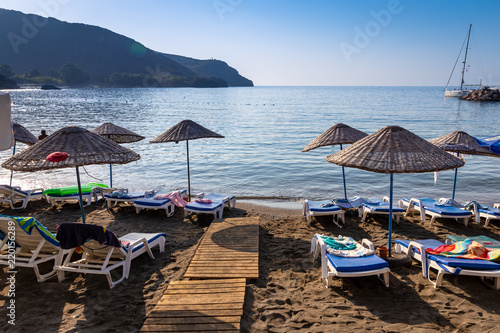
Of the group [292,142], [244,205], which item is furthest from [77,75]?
[244,205]

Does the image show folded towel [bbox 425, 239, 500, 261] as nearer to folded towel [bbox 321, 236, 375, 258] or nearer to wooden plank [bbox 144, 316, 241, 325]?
folded towel [bbox 321, 236, 375, 258]

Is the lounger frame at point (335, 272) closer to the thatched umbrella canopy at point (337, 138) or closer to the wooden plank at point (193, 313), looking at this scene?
the wooden plank at point (193, 313)

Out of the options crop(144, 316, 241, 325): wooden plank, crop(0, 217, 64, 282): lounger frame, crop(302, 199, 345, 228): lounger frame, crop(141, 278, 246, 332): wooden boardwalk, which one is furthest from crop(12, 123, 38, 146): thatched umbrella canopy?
crop(302, 199, 345, 228): lounger frame

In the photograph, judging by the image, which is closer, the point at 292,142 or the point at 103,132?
the point at 103,132

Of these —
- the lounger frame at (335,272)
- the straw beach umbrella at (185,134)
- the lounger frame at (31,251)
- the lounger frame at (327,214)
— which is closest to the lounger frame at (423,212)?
the lounger frame at (327,214)

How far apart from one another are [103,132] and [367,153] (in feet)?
28.3

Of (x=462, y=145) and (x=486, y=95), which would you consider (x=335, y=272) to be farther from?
(x=486, y=95)

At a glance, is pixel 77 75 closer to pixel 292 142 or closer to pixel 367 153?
pixel 292 142

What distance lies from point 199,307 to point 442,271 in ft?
12.6

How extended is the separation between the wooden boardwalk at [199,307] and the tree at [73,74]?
199m

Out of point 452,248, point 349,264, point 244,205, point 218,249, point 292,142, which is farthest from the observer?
point 292,142

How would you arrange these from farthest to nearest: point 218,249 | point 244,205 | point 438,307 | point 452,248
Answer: point 244,205 < point 218,249 < point 452,248 < point 438,307

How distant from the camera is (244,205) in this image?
11727 millimetres

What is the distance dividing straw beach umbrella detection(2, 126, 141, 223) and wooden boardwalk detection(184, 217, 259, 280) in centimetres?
243
